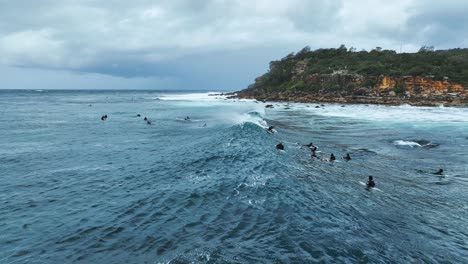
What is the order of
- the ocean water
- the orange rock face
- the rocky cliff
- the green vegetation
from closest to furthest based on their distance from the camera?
1. the ocean water
2. the rocky cliff
3. the orange rock face
4. the green vegetation

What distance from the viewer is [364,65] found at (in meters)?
89.6

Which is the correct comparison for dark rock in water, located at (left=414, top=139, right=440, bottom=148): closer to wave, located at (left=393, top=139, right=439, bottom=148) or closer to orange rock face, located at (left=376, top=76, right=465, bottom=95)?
wave, located at (left=393, top=139, right=439, bottom=148)

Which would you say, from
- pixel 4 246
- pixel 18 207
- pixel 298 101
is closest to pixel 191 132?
pixel 18 207

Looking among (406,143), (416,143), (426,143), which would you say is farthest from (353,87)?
(406,143)

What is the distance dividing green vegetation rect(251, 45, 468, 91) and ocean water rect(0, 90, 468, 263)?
179 feet

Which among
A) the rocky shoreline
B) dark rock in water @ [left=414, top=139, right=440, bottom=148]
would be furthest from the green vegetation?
dark rock in water @ [left=414, top=139, right=440, bottom=148]

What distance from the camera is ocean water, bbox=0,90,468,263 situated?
10758mm

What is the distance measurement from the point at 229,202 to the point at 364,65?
276 feet

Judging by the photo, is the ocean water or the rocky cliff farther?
the rocky cliff

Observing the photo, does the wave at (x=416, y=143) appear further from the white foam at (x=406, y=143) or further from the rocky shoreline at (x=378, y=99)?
the rocky shoreline at (x=378, y=99)

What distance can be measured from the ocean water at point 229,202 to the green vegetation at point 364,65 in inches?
2143

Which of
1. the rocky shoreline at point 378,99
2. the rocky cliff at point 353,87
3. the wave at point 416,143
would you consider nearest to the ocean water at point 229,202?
the wave at point 416,143

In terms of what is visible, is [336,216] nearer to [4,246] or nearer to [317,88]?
[4,246]

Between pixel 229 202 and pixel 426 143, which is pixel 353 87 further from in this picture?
pixel 229 202
